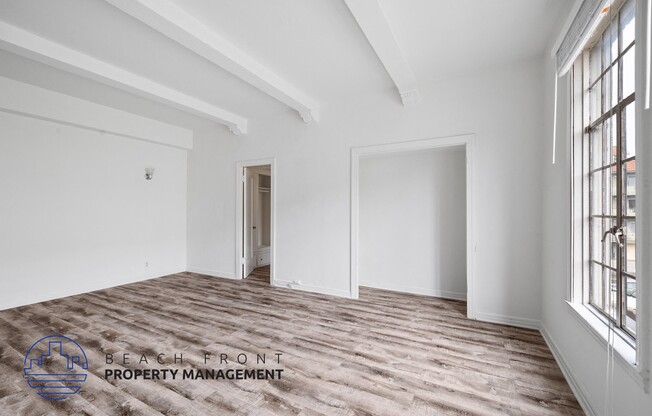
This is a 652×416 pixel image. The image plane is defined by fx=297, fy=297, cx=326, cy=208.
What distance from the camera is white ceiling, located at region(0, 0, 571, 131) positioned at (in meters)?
2.40

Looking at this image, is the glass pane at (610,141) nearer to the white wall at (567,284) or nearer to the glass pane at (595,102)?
the glass pane at (595,102)

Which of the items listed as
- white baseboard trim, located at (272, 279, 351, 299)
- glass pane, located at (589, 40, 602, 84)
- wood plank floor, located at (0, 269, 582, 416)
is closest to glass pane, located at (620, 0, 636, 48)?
glass pane, located at (589, 40, 602, 84)

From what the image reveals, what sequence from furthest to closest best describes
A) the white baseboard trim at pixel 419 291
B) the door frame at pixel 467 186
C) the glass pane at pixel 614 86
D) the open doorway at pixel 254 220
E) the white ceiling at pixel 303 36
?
the open doorway at pixel 254 220
the white baseboard trim at pixel 419 291
the door frame at pixel 467 186
the white ceiling at pixel 303 36
the glass pane at pixel 614 86

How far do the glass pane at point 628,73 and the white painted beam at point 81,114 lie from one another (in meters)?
5.96

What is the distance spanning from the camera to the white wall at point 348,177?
3260mm

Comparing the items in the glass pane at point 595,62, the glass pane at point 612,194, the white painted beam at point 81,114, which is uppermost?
the white painted beam at point 81,114

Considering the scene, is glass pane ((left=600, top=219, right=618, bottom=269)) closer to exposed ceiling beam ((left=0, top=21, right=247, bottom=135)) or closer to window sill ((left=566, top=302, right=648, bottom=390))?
window sill ((left=566, top=302, right=648, bottom=390))

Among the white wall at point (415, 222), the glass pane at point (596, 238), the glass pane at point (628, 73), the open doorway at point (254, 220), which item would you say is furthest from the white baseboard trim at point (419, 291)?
the glass pane at point (628, 73)

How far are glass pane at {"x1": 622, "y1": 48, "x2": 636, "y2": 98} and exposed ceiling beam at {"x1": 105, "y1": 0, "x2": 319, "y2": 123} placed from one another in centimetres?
301

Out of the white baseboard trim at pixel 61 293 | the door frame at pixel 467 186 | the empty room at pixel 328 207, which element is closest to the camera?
the empty room at pixel 328 207

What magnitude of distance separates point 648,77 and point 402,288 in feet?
12.7

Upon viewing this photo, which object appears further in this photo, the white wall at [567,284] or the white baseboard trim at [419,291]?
the white baseboard trim at [419,291]

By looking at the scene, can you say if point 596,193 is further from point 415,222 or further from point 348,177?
point 348,177

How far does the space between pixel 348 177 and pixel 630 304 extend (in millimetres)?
3151
